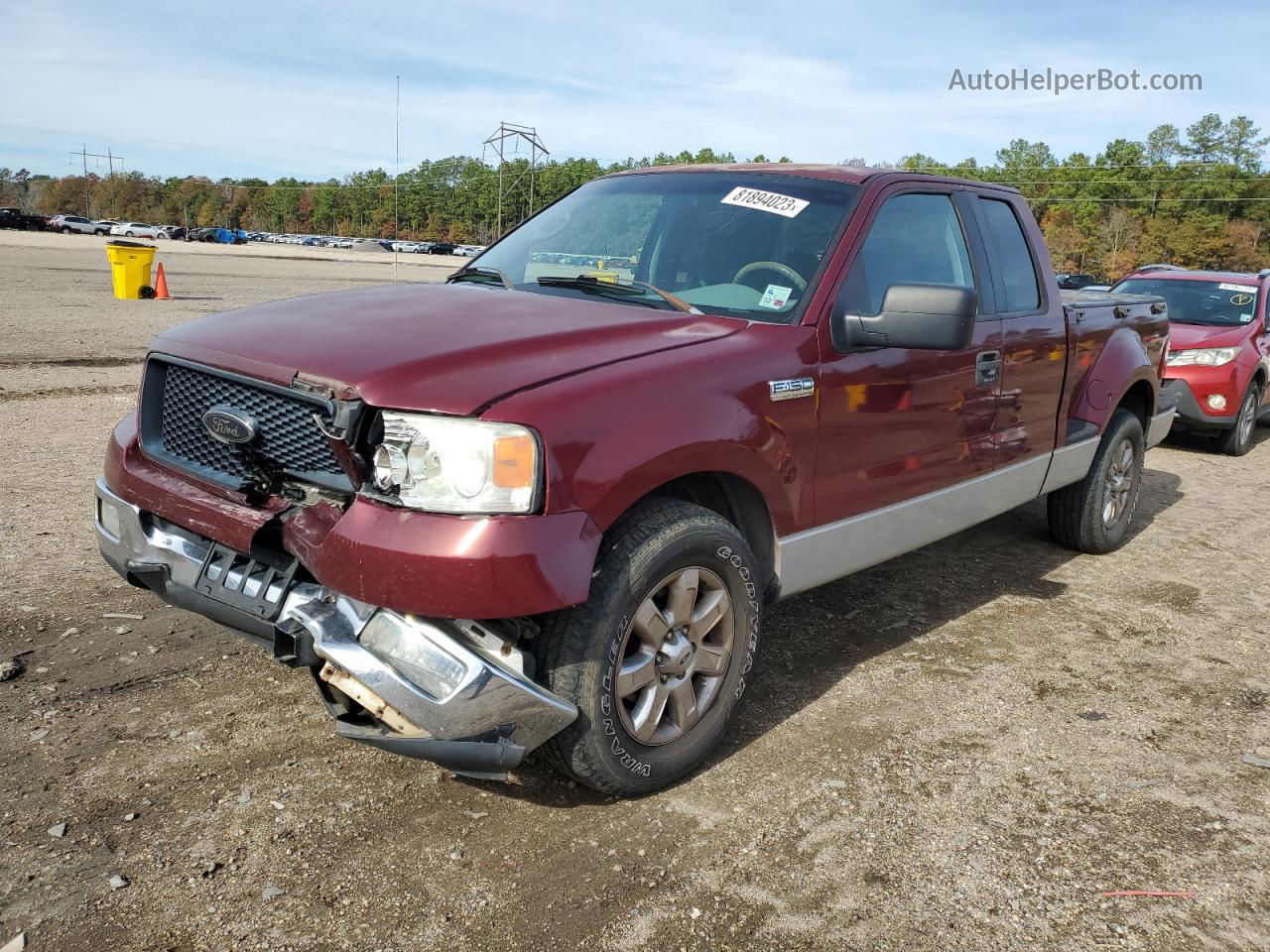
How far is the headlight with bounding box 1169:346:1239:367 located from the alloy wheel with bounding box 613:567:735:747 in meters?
8.39

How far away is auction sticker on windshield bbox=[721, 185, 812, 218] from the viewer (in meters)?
3.93

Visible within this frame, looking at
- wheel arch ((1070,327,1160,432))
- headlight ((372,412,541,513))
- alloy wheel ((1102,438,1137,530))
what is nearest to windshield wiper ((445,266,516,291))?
headlight ((372,412,541,513))

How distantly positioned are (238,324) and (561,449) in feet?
4.43

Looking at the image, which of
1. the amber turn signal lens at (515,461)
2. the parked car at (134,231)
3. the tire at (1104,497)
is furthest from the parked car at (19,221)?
the amber turn signal lens at (515,461)

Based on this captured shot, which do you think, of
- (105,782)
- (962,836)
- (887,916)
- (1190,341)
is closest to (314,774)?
(105,782)

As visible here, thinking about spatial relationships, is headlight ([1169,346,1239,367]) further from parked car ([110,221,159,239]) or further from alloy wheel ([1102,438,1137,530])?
parked car ([110,221,159,239])

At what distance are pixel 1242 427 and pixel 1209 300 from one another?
156 cm

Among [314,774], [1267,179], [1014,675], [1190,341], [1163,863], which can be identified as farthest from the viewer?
[1267,179]

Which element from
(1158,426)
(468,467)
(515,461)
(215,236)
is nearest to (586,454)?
(515,461)

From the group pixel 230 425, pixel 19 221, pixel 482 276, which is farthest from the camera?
pixel 19 221

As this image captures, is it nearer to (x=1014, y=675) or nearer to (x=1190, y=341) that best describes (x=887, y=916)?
(x=1014, y=675)

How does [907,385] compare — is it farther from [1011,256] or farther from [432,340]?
[432,340]

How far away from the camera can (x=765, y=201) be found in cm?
400

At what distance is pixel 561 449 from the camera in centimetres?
269
